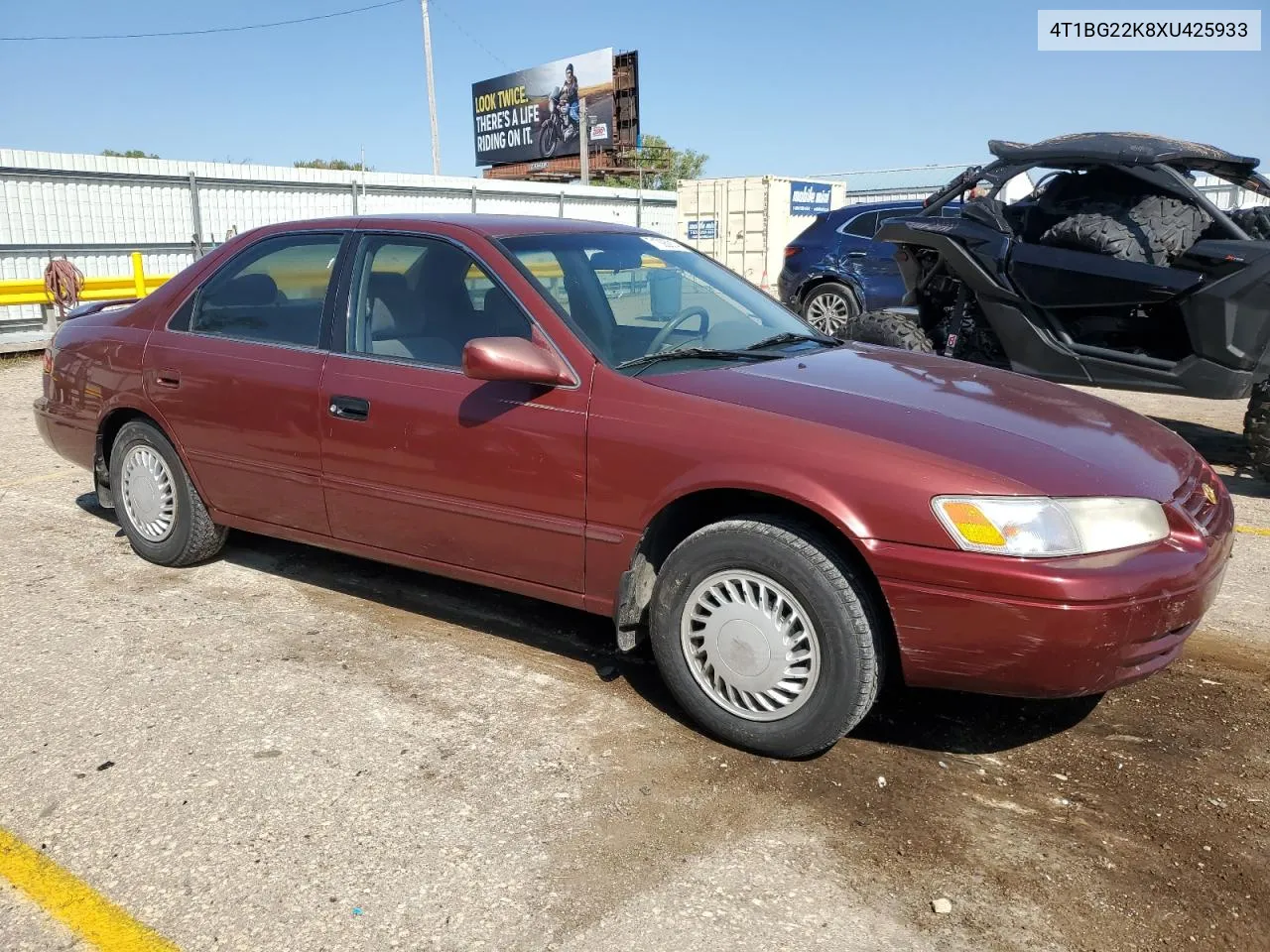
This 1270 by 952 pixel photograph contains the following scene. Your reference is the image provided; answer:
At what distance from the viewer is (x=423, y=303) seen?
3824mm

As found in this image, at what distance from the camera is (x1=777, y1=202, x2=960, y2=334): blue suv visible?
37.9 feet

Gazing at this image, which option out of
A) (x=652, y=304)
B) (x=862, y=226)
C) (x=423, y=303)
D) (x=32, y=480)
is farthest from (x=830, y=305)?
(x=423, y=303)

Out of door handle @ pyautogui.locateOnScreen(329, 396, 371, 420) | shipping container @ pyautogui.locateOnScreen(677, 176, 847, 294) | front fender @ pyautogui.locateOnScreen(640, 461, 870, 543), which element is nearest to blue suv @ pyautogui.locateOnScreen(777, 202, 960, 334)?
shipping container @ pyautogui.locateOnScreen(677, 176, 847, 294)

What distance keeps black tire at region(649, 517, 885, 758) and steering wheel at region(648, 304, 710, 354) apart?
78 cm

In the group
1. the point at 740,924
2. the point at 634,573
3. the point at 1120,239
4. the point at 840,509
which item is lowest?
the point at 740,924

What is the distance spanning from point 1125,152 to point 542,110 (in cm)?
4197

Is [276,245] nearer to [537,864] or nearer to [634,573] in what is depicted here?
[634,573]

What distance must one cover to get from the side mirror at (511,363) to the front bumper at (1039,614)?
116 centimetres

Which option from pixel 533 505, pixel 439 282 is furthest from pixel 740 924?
pixel 439 282

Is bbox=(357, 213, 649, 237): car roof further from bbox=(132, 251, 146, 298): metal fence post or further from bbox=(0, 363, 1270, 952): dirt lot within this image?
bbox=(132, 251, 146, 298): metal fence post

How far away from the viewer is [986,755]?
10.2 ft

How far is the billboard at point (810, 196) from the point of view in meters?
20.7

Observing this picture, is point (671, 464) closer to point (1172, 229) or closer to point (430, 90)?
point (1172, 229)

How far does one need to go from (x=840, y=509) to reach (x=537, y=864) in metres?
1.21
